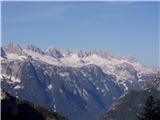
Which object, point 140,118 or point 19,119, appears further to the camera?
point 19,119

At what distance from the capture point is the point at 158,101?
10650cm

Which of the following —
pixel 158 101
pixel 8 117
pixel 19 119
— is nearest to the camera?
pixel 158 101

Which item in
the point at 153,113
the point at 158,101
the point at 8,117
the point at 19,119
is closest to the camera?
the point at 153,113

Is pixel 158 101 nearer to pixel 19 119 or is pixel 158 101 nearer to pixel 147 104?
pixel 147 104

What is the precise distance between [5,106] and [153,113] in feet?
333

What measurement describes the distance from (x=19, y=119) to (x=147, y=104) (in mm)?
97607

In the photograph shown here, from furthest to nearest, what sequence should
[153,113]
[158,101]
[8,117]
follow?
[8,117], [158,101], [153,113]

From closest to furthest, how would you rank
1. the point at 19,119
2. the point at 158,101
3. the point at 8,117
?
1. the point at 158,101
2. the point at 8,117
3. the point at 19,119

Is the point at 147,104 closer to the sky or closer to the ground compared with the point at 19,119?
closer to the sky

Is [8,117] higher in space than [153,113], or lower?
lower

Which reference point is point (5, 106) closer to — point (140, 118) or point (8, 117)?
point (8, 117)

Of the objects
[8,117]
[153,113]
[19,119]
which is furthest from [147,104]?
[19,119]

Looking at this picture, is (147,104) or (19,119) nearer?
(147,104)

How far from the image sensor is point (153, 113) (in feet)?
327
